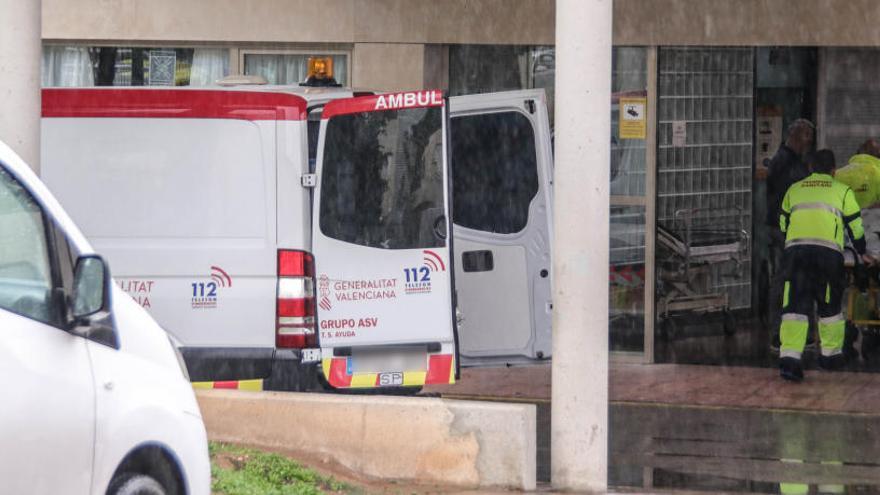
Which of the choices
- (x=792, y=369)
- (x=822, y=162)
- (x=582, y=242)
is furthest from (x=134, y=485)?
(x=822, y=162)

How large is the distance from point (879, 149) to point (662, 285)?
95.9 inches

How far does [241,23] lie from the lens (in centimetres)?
1316

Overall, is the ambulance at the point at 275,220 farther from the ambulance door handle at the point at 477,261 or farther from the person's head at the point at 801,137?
the person's head at the point at 801,137

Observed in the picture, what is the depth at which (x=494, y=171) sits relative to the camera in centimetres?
1085

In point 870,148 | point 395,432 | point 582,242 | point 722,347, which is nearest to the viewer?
point 582,242

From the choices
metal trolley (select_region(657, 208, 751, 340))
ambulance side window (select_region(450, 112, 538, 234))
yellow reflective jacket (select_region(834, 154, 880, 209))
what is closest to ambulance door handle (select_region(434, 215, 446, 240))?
ambulance side window (select_region(450, 112, 538, 234))

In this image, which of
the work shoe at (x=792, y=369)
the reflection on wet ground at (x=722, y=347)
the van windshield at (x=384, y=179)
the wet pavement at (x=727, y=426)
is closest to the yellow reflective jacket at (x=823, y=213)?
the work shoe at (x=792, y=369)

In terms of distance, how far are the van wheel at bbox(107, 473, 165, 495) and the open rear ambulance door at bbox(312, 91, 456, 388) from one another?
13.2 ft

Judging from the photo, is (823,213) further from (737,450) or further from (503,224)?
(737,450)

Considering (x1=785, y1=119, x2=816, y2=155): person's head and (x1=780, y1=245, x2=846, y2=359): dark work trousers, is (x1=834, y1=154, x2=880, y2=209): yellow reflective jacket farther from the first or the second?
(x1=780, y1=245, x2=846, y2=359): dark work trousers

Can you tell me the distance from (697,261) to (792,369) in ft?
7.75

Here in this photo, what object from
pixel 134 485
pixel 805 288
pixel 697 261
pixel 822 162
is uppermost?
pixel 822 162

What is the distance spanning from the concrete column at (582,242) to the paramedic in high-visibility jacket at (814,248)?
461 cm

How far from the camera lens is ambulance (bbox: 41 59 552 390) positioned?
30.0ft
